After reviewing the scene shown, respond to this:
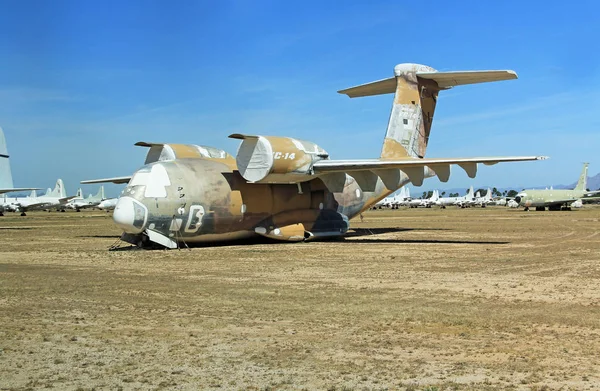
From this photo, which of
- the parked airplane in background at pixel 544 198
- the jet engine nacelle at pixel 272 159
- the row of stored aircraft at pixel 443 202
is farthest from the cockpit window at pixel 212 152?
the row of stored aircraft at pixel 443 202

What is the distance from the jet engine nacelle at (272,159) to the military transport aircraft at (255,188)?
0.03 meters

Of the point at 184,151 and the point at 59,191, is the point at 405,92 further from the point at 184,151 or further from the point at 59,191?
the point at 59,191

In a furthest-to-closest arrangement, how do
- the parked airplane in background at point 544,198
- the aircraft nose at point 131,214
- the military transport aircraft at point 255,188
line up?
the parked airplane in background at point 544,198 < the military transport aircraft at point 255,188 < the aircraft nose at point 131,214

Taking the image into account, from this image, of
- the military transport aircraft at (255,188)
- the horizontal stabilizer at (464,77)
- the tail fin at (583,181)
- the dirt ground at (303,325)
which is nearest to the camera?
the dirt ground at (303,325)

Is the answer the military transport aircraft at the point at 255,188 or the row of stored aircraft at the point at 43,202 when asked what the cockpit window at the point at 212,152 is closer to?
the military transport aircraft at the point at 255,188

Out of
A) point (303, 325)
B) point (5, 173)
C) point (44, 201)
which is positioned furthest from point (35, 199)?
point (303, 325)

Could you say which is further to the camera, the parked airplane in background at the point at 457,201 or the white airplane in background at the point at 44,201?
the parked airplane in background at the point at 457,201

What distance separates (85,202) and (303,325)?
99473 millimetres

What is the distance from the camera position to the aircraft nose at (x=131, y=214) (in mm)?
18391

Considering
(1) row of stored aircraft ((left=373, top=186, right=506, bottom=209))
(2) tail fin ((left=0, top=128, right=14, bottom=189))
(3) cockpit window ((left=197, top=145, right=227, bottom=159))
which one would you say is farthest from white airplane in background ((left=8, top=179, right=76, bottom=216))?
(3) cockpit window ((left=197, top=145, right=227, bottom=159))

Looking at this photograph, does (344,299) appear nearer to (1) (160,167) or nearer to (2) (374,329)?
(2) (374,329)

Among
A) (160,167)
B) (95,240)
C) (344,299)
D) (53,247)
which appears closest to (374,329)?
(344,299)

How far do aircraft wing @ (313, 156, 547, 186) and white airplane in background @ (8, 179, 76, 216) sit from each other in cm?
6335

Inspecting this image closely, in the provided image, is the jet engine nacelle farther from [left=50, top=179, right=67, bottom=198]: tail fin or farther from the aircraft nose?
[left=50, top=179, right=67, bottom=198]: tail fin
